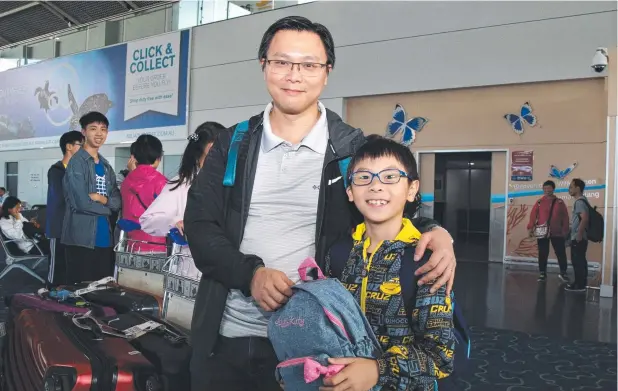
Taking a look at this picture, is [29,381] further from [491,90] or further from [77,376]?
[491,90]

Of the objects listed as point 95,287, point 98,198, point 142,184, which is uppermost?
point 142,184

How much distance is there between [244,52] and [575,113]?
7504mm

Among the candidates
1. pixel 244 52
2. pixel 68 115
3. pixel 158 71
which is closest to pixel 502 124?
pixel 244 52

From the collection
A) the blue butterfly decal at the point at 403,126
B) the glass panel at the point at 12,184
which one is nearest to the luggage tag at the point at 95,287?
the blue butterfly decal at the point at 403,126

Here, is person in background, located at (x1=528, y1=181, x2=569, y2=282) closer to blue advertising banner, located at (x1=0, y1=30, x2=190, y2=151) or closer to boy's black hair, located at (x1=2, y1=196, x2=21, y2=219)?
boy's black hair, located at (x1=2, y1=196, x2=21, y2=219)

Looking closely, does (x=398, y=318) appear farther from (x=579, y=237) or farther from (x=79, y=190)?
(x=579, y=237)

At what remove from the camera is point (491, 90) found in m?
9.80

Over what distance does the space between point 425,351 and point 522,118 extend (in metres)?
9.31

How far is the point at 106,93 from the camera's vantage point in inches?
615

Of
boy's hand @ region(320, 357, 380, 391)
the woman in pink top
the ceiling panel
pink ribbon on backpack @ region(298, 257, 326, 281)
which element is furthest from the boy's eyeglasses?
the ceiling panel

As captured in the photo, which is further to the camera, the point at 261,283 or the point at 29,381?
the point at 29,381

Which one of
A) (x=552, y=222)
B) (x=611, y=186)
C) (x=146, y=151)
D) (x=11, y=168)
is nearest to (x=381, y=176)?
(x=146, y=151)

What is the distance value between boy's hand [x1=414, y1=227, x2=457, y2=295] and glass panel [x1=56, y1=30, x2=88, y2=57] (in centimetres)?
1766

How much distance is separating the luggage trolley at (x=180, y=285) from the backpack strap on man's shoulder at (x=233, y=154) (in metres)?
0.99
